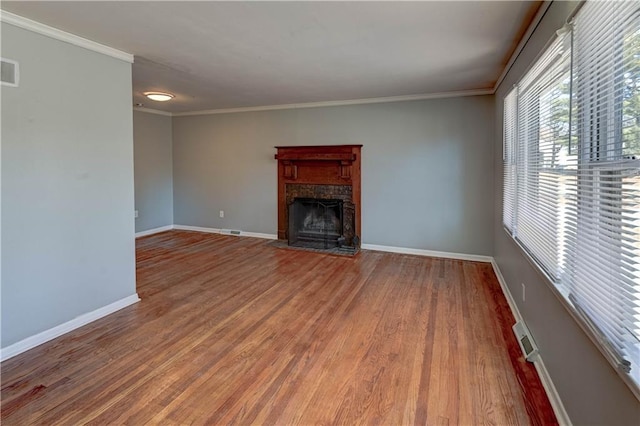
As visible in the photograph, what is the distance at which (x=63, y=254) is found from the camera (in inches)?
110

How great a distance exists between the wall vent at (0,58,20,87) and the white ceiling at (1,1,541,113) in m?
0.35

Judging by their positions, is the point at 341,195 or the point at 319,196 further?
the point at 319,196

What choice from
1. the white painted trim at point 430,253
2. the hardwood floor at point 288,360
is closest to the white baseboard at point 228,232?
the white painted trim at point 430,253

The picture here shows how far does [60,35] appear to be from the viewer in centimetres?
269

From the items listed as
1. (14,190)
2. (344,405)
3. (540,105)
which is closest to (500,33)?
(540,105)

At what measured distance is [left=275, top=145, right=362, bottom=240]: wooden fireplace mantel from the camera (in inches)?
217

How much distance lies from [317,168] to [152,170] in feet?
10.8

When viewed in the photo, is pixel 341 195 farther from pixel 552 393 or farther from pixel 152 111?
pixel 552 393

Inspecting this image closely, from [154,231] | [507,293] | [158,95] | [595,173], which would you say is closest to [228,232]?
[154,231]

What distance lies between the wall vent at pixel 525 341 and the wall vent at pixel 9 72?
13.3 ft

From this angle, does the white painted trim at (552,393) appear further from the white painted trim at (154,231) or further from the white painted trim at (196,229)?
the white painted trim at (154,231)

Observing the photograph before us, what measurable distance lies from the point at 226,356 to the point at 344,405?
948 millimetres

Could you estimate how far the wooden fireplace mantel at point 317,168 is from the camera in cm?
552

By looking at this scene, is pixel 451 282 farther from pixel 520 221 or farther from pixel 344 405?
pixel 344 405
